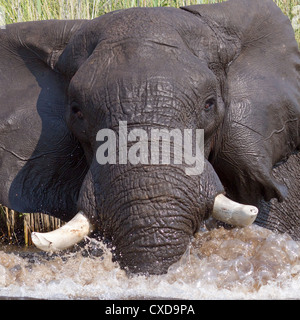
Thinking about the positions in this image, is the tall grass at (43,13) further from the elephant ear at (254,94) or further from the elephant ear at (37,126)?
the elephant ear at (254,94)

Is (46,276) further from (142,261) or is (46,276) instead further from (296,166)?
(296,166)

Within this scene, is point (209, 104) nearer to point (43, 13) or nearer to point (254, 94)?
point (254, 94)

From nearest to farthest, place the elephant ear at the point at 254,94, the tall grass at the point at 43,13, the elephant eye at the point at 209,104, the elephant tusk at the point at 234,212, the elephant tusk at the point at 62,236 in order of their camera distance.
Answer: the elephant tusk at the point at 62,236 < the elephant tusk at the point at 234,212 < the elephant eye at the point at 209,104 < the elephant ear at the point at 254,94 < the tall grass at the point at 43,13

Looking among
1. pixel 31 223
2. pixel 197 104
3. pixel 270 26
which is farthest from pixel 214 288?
pixel 31 223

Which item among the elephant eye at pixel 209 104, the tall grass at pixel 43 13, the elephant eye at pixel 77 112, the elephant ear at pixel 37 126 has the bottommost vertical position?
the tall grass at pixel 43 13

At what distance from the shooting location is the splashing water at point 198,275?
4.11 m

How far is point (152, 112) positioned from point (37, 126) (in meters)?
1.36

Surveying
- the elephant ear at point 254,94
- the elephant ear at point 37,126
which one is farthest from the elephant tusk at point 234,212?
the elephant ear at point 37,126

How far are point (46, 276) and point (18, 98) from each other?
4.36ft

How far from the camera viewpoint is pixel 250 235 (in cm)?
507

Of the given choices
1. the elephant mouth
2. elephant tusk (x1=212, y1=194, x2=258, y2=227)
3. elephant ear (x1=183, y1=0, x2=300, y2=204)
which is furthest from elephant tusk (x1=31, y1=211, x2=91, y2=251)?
elephant ear (x1=183, y1=0, x2=300, y2=204)

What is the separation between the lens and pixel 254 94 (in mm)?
5000

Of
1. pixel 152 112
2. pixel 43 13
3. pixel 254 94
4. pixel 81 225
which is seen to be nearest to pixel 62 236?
pixel 81 225

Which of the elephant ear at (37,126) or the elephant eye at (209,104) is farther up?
the elephant eye at (209,104)
